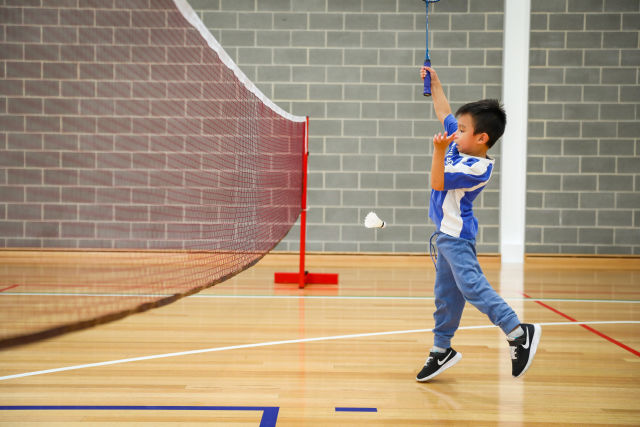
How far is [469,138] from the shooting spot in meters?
1.84

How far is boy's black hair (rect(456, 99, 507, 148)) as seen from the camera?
1.80 metres

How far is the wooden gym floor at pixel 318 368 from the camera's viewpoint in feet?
5.32

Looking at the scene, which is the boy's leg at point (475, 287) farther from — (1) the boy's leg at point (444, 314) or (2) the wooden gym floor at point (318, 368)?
(2) the wooden gym floor at point (318, 368)

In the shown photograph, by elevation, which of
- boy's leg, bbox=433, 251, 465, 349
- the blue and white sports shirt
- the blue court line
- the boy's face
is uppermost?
the boy's face

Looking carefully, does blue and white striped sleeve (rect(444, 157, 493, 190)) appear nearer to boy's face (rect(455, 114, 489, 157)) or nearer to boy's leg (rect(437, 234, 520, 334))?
boy's face (rect(455, 114, 489, 157))

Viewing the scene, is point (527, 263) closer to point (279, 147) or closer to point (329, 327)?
point (279, 147)

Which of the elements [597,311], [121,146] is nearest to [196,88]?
[121,146]

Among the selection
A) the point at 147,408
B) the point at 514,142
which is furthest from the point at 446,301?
the point at 514,142

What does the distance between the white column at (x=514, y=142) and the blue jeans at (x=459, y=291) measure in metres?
3.79

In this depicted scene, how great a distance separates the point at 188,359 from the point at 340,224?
339 cm

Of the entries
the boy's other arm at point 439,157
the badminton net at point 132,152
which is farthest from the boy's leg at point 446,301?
the badminton net at point 132,152

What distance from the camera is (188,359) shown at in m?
2.20

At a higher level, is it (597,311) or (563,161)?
(563,161)

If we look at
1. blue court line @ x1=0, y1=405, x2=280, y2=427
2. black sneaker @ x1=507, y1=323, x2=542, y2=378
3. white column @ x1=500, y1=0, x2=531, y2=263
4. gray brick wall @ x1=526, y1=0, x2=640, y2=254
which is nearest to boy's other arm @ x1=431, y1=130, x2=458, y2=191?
black sneaker @ x1=507, y1=323, x2=542, y2=378
